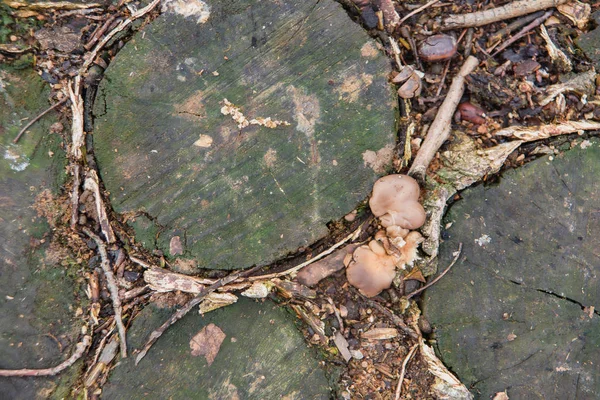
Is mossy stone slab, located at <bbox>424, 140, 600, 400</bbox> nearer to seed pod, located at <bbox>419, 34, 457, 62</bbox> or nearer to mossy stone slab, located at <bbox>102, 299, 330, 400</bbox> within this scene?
mossy stone slab, located at <bbox>102, 299, 330, 400</bbox>

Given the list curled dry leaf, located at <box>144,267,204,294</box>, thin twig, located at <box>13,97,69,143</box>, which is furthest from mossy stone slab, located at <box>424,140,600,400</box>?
thin twig, located at <box>13,97,69,143</box>

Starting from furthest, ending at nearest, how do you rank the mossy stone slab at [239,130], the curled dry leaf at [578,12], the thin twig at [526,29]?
the thin twig at [526,29], the curled dry leaf at [578,12], the mossy stone slab at [239,130]

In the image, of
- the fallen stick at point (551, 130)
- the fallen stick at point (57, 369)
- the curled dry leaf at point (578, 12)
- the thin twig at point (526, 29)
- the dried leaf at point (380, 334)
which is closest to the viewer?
the fallen stick at point (57, 369)

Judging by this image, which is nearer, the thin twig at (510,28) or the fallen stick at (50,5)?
the fallen stick at (50,5)

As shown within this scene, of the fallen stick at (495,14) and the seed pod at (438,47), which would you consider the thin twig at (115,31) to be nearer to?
the seed pod at (438,47)

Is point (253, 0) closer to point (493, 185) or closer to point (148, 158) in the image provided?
point (148, 158)

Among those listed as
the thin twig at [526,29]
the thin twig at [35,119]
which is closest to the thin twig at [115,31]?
the thin twig at [35,119]
